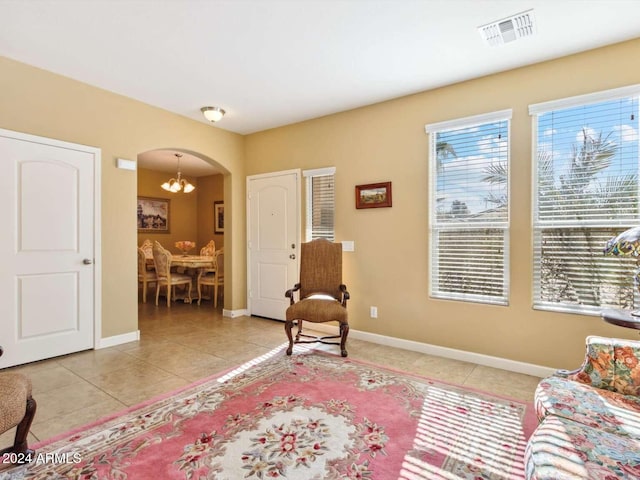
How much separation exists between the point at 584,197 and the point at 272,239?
3663 millimetres

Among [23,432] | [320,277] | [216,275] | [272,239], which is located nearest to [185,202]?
[216,275]

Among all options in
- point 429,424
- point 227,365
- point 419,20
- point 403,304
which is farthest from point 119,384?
point 419,20

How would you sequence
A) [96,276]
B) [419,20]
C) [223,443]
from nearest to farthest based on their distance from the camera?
[223,443] → [419,20] → [96,276]

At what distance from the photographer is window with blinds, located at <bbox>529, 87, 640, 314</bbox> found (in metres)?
2.72

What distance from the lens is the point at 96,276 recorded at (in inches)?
146

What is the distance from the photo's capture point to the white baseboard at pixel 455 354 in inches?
121

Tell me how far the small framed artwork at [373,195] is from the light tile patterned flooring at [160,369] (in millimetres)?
1623

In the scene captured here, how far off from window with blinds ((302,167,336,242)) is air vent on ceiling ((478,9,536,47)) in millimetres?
2160

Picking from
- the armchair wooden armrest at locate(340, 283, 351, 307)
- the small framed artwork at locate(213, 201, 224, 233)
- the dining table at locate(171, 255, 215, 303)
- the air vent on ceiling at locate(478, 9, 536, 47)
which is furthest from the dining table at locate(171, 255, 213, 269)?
the air vent on ceiling at locate(478, 9, 536, 47)

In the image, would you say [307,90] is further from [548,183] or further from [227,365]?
[227,365]

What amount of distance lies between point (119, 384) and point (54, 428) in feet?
2.14

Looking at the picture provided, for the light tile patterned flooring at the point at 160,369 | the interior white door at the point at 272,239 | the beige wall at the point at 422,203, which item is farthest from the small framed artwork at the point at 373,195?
the light tile patterned flooring at the point at 160,369

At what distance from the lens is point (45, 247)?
133 inches

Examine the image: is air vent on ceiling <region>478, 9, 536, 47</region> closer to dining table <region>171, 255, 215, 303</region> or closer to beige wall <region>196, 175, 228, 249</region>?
dining table <region>171, 255, 215, 303</region>
